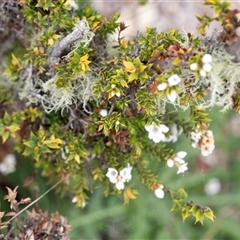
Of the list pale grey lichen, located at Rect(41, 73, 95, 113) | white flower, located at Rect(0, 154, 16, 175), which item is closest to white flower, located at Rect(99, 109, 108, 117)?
pale grey lichen, located at Rect(41, 73, 95, 113)

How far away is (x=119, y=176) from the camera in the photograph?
3.39 feet

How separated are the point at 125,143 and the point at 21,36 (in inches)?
16.0

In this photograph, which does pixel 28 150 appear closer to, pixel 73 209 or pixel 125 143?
pixel 125 143

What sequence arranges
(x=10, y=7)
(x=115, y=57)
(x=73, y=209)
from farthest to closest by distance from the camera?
(x=73, y=209) → (x=10, y=7) → (x=115, y=57)

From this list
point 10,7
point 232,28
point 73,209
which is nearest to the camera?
point 232,28

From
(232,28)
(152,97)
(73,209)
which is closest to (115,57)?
(152,97)

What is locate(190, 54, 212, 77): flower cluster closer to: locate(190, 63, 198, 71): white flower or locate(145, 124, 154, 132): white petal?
locate(190, 63, 198, 71): white flower

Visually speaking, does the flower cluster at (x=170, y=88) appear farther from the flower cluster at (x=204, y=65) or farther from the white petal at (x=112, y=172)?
the white petal at (x=112, y=172)

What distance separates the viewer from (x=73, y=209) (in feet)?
4.67

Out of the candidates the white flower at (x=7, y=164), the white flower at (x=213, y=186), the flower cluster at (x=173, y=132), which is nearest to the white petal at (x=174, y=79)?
the flower cluster at (x=173, y=132)

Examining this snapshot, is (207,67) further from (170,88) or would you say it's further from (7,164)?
(7,164)

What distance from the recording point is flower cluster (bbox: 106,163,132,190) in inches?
40.5

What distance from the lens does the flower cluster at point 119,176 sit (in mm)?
1029

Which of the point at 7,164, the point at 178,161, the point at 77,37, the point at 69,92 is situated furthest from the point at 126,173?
the point at 7,164
